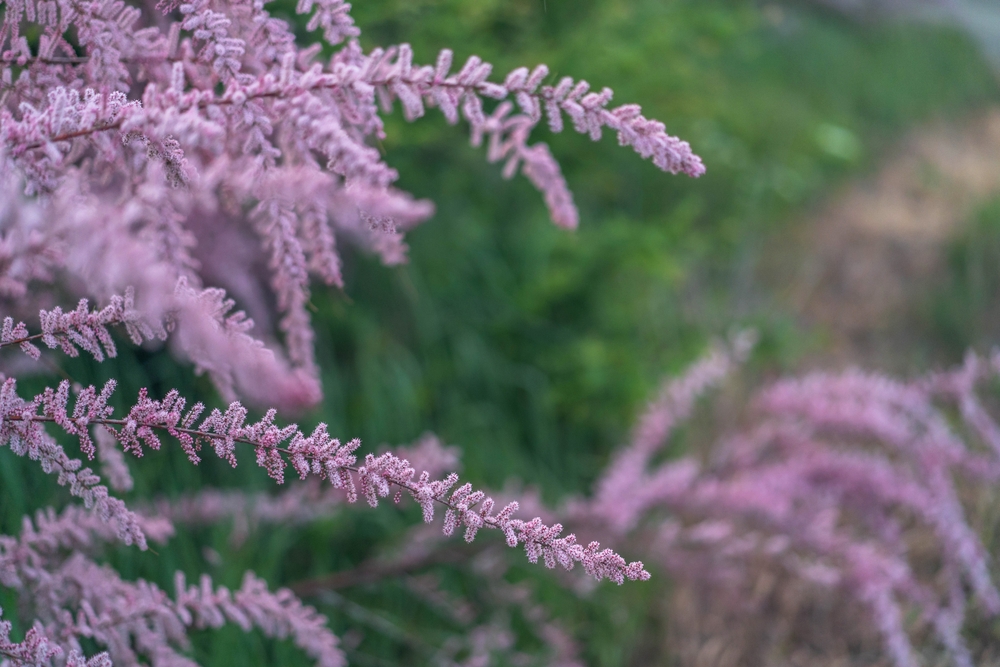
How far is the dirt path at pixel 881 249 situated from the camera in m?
2.88

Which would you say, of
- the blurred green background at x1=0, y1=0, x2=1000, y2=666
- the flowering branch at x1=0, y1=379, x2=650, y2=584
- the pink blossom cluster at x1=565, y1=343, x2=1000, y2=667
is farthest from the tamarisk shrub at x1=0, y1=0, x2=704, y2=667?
the pink blossom cluster at x1=565, y1=343, x2=1000, y2=667

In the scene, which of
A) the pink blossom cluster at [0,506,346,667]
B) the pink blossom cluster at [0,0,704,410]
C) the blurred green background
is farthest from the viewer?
the blurred green background

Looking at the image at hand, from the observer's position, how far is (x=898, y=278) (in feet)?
10.4

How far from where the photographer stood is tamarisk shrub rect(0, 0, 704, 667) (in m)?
0.63

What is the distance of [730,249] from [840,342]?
1.72 feet

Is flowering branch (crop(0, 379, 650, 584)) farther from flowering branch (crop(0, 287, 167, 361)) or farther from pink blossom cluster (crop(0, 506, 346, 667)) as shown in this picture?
pink blossom cluster (crop(0, 506, 346, 667))

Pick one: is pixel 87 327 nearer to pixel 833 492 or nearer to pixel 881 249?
pixel 833 492

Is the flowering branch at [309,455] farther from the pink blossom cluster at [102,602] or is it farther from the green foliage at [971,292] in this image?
the green foliage at [971,292]

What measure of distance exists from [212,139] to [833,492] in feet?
4.55

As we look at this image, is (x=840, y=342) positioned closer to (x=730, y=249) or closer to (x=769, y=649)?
(x=730, y=249)

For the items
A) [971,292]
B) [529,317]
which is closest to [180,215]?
[529,317]

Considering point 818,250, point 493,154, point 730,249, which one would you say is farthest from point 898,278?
point 493,154

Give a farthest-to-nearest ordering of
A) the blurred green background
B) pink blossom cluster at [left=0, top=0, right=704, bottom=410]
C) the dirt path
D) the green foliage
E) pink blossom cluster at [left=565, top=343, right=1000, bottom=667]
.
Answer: the dirt path → the green foliage → the blurred green background → pink blossom cluster at [left=565, top=343, right=1000, bottom=667] → pink blossom cluster at [left=0, top=0, right=704, bottom=410]

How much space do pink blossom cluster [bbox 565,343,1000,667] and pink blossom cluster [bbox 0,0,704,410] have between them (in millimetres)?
828
